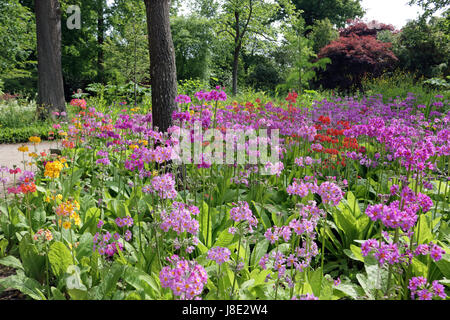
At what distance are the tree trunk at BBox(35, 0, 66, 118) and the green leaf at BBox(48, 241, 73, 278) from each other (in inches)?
348

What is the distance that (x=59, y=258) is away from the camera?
2268mm

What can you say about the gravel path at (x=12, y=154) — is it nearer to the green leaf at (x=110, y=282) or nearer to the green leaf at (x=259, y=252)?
the green leaf at (x=110, y=282)

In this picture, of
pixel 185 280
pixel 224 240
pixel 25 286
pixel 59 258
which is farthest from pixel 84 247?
pixel 185 280

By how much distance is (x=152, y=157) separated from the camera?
2.17 m

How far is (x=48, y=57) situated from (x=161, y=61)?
7.75m

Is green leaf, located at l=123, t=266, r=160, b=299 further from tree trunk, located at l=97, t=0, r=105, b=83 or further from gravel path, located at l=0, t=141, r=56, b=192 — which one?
tree trunk, located at l=97, t=0, r=105, b=83

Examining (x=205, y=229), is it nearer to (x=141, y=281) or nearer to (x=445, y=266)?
(x=141, y=281)

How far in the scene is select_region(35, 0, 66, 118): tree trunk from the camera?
387 inches

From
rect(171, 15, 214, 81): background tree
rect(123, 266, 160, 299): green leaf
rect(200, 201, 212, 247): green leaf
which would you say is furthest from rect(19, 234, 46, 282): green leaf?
rect(171, 15, 214, 81): background tree

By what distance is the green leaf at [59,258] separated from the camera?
7.31 ft

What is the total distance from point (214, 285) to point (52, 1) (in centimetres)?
1083

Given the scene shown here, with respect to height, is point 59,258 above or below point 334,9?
below
